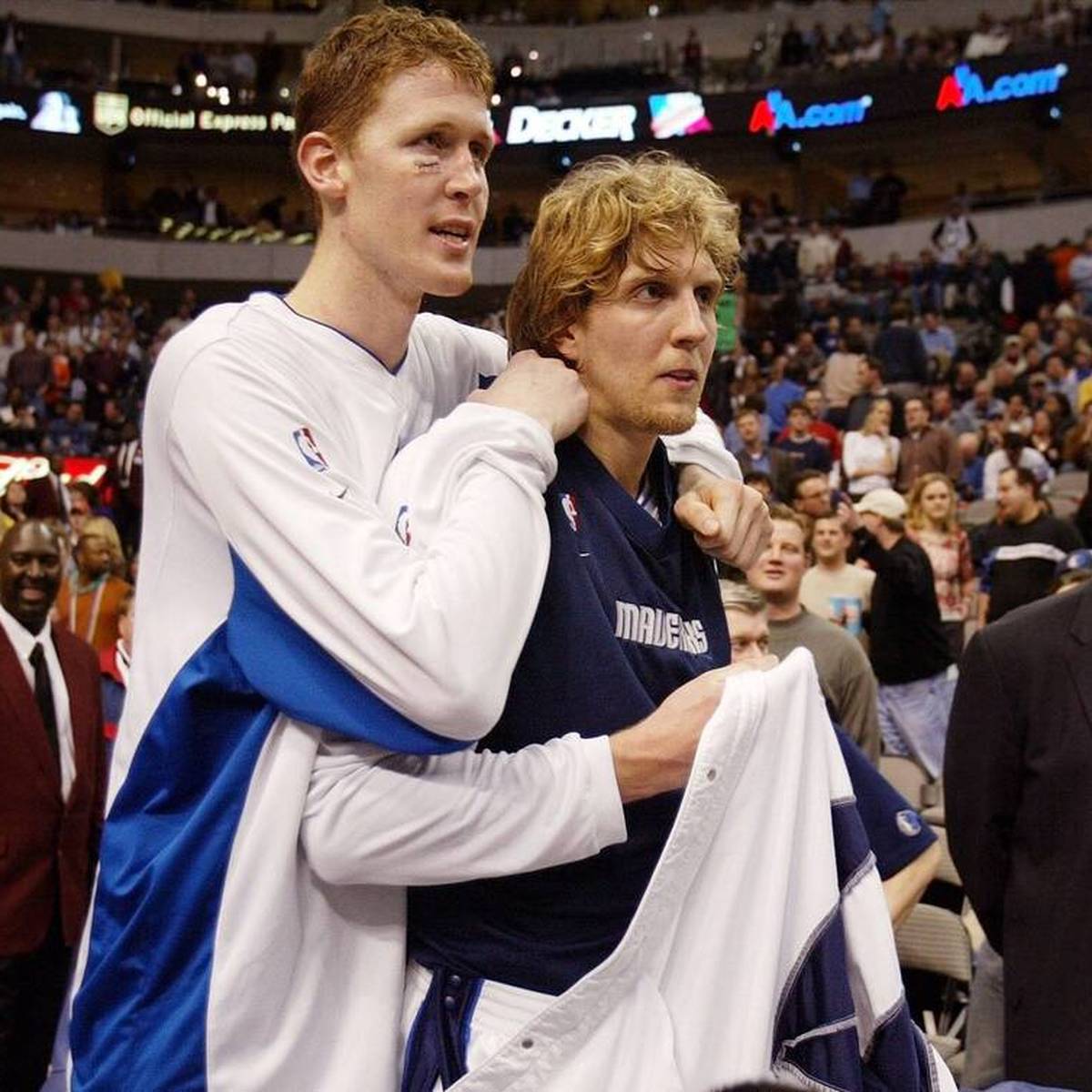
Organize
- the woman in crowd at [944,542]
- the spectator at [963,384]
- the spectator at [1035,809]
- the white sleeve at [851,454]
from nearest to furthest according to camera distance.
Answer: the spectator at [1035,809] < the woman in crowd at [944,542] < the white sleeve at [851,454] < the spectator at [963,384]

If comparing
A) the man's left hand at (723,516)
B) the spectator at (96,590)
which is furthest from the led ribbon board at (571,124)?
the man's left hand at (723,516)

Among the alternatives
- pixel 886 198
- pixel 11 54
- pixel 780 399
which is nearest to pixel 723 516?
pixel 780 399

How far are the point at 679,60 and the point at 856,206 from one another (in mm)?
5037

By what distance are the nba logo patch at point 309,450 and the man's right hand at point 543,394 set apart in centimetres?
21

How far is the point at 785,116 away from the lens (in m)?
25.8

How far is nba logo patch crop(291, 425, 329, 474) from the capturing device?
174 centimetres

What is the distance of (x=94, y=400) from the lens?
18438 mm

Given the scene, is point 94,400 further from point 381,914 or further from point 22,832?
point 381,914

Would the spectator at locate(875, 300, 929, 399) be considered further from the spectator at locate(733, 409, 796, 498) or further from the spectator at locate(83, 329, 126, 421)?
the spectator at locate(83, 329, 126, 421)

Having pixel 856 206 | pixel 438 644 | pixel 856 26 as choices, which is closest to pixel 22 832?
pixel 438 644

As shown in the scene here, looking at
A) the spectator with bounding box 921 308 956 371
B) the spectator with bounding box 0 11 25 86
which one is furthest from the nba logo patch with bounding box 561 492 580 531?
the spectator with bounding box 0 11 25 86

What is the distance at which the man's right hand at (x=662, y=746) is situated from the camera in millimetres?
1745

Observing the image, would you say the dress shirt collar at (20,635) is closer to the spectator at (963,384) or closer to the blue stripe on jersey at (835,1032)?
the blue stripe on jersey at (835,1032)

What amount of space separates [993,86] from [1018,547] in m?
17.5
